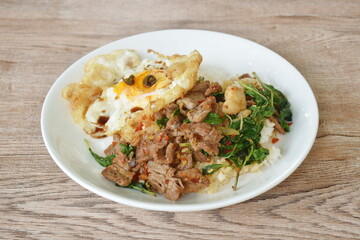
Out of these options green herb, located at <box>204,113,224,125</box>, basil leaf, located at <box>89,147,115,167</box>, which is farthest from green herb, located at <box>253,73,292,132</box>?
basil leaf, located at <box>89,147,115,167</box>

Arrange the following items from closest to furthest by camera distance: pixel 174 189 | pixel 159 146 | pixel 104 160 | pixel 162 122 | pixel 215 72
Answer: pixel 174 189, pixel 159 146, pixel 104 160, pixel 162 122, pixel 215 72

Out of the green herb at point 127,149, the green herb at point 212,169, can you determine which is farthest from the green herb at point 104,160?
the green herb at point 212,169

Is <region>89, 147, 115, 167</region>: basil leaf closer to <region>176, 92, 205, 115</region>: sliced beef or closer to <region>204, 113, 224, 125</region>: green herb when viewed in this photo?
<region>176, 92, 205, 115</region>: sliced beef

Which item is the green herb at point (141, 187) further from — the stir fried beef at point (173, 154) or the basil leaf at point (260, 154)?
the basil leaf at point (260, 154)

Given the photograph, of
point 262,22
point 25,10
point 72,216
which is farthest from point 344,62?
point 25,10

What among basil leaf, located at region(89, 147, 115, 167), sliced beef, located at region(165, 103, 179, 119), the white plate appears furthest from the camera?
sliced beef, located at region(165, 103, 179, 119)

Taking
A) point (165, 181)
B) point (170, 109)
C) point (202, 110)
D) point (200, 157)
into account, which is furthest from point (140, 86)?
point (165, 181)

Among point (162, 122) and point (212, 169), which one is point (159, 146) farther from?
point (212, 169)
